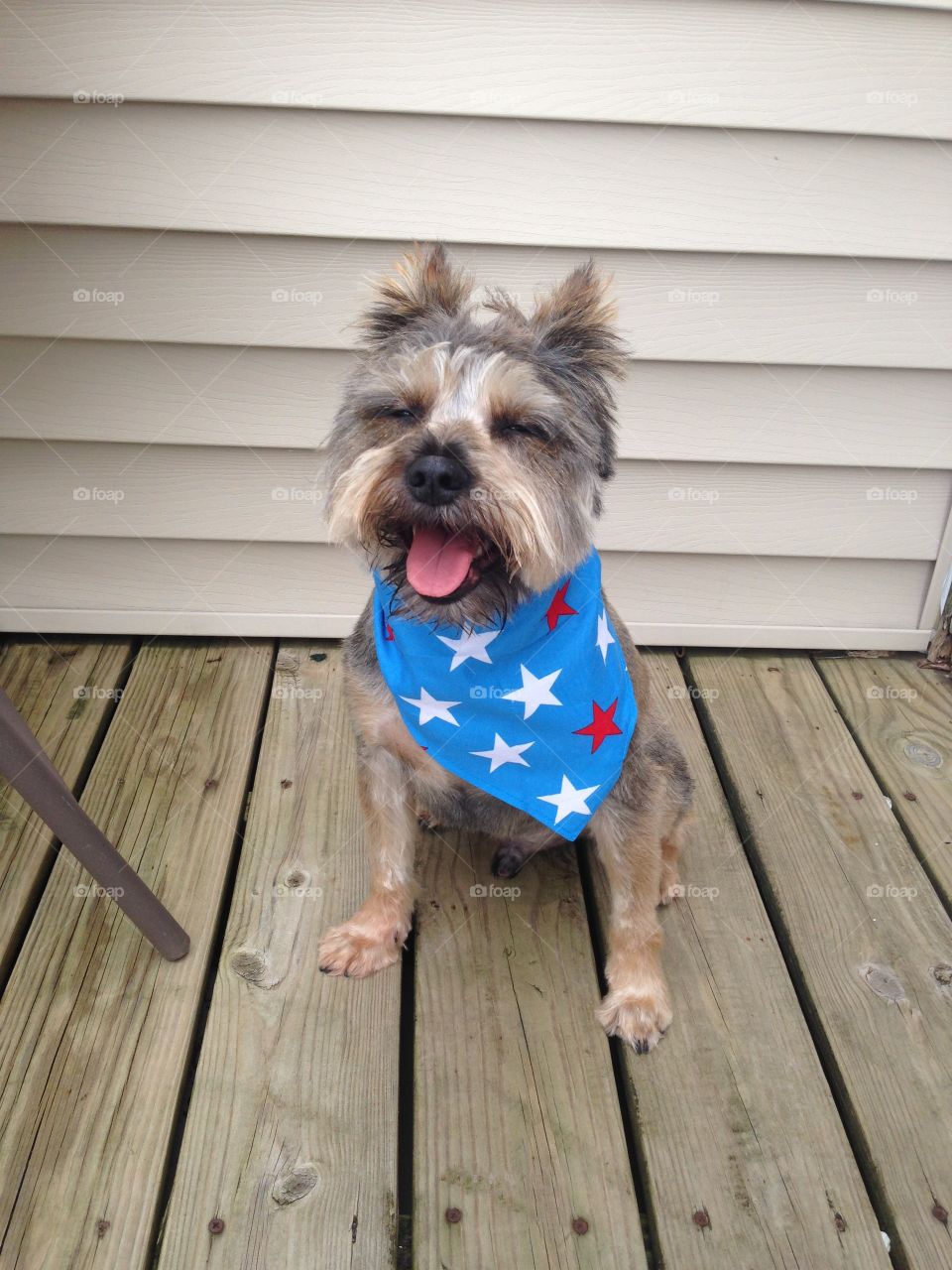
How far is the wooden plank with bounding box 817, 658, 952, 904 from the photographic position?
8.93 ft

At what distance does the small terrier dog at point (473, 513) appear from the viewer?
1.80 meters

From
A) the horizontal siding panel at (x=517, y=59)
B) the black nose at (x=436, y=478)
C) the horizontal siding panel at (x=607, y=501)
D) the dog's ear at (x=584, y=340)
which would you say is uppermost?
the horizontal siding panel at (x=517, y=59)

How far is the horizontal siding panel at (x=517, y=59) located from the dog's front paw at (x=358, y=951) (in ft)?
6.56

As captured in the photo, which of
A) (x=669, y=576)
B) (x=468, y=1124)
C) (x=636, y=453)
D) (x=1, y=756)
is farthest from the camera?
(x=669, y=576)

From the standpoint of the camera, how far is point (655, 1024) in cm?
217

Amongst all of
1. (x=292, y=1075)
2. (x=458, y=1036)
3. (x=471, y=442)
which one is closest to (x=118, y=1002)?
(x=292, y=1075)

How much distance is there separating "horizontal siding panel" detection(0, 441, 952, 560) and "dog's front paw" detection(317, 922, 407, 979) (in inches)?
50.6

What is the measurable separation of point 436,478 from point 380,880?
3.44 feet

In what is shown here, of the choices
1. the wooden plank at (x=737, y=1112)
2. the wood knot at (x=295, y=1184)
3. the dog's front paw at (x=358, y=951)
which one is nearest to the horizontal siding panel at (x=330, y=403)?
the wooden plank at (x=737, y=1112)

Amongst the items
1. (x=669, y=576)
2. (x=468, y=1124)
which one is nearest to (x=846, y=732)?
(x=669, y=576)

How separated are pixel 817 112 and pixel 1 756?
2.42m

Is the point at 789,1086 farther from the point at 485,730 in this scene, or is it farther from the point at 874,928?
the point at 485,730

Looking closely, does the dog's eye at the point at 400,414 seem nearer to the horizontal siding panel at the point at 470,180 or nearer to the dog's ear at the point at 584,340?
the dog's ear at the point at 584,340

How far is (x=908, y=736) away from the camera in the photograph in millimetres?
3064
